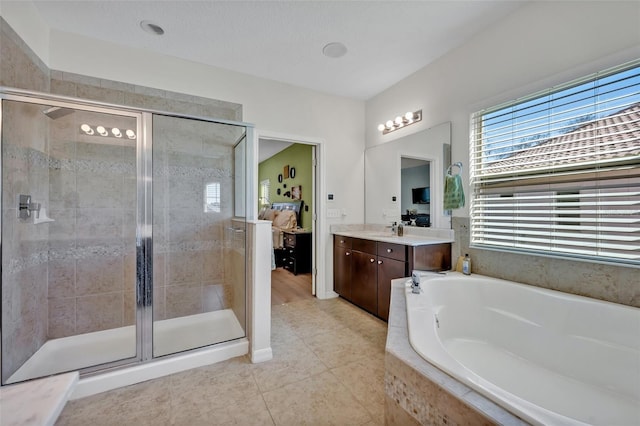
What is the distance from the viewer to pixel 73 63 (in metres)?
2.29

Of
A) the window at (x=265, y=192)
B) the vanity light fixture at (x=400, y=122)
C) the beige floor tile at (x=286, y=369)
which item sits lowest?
the beige floor tile at (x=286, y=369)

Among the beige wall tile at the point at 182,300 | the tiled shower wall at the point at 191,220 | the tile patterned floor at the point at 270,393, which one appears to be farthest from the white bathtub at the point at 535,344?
the beige wall tile at the point at 182,300

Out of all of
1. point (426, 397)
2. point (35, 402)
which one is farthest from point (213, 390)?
point (426, 397)

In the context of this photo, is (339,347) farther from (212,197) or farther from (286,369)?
(212,197)

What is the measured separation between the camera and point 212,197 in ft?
9.18

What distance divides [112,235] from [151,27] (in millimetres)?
1830

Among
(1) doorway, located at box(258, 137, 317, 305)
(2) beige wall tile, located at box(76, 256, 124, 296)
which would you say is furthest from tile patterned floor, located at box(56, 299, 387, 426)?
(1) doorway, located at box(258, 137, 317, 305)

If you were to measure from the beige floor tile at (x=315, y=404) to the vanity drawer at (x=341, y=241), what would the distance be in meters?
1.64

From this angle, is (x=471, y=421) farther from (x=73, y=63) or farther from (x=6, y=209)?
(x=73, y=63)

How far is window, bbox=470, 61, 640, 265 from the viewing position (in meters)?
1.54

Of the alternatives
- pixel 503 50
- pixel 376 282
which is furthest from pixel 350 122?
pixel 376 282

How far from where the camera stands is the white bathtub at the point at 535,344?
4.10 ft

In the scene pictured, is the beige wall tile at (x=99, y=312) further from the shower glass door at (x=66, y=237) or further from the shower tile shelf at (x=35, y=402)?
the shower tile shelf at (x=35, y=402)

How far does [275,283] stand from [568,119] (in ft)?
12.3
